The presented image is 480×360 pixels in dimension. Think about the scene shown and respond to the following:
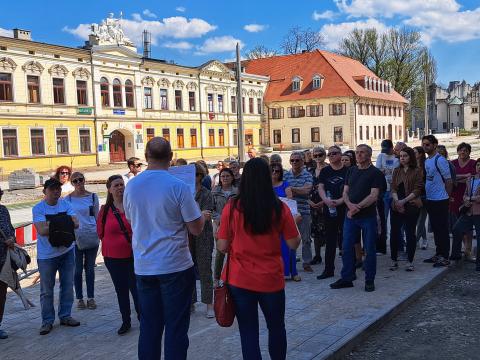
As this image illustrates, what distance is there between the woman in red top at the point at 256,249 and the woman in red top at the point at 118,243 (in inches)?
74.2

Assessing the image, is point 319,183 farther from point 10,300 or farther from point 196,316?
point 10,300

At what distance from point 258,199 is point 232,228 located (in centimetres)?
35

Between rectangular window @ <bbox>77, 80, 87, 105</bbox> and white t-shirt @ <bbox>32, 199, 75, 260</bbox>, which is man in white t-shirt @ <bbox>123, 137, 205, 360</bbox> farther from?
rectangular window @ <bbox>77, 80, 87, 105</bbox>

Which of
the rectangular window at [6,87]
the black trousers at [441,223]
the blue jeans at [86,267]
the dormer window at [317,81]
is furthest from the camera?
the dormer window at [317,81]

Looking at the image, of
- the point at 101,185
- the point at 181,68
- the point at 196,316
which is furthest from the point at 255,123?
the point at 196,316

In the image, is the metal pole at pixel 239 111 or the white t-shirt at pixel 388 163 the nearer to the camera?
the white t-shirt at pixel 388 163

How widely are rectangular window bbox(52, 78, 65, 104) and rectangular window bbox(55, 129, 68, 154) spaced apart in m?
2.12

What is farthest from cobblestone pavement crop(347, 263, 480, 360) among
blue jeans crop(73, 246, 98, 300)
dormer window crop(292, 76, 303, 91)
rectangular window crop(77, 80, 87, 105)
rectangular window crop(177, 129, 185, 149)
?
dormer window crop(292, 76, 303, 91)

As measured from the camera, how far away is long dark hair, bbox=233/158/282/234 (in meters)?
3.69

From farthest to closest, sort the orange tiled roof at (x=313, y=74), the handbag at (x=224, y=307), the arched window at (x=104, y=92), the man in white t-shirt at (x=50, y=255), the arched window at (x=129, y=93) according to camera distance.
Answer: the orange tiled roof at (x=313, y=74) < the arched window at (x=129, y=93) < the arched window at (x=104, y=92) < the man in white t-shirt at (x=50, y=255) < the handbag at (x=224, y=307)

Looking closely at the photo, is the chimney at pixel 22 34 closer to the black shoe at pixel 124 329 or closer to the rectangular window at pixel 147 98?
the rectangular window at pixel 147 98

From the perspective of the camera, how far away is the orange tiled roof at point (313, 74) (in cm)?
5778

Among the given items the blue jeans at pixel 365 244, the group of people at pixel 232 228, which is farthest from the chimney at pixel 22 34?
the blue jeans at pixel 365 244

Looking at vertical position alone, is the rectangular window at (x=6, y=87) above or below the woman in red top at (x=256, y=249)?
above
